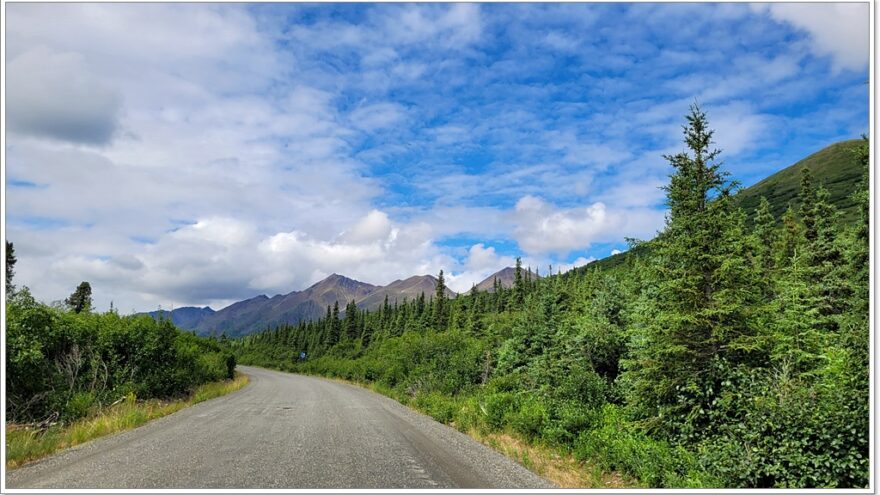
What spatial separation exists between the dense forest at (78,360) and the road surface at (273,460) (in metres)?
3.09

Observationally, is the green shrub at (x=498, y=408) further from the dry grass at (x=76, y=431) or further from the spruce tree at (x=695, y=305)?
the dry grass at (x=76, y=431)

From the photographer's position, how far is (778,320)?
39.4ft

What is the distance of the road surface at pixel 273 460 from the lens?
7.78 meters

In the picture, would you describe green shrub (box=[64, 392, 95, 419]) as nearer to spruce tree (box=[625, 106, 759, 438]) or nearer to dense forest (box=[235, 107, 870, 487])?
dense forest (box=[235, 107, 870, 487])

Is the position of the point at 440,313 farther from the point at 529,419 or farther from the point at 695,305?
the point at 695,305

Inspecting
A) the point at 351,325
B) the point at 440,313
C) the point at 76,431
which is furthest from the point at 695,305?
the point at 351,325

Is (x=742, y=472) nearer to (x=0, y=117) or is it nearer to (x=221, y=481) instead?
(x=221, y=481)

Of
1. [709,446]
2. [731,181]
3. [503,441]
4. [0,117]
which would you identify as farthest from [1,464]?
[731,181]

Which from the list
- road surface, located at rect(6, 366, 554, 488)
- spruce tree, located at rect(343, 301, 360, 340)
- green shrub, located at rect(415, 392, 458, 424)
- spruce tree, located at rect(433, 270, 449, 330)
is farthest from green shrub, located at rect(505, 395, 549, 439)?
spruce tree, located at rect(343, 301, 360, 340)

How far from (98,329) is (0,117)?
14.1 metres

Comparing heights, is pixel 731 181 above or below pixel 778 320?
A: above

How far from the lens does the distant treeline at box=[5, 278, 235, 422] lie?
13516mm

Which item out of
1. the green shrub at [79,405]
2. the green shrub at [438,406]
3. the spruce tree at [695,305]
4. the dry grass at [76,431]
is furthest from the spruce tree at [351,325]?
the spruce tree at [695,305]

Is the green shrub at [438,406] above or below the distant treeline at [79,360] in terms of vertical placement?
below
